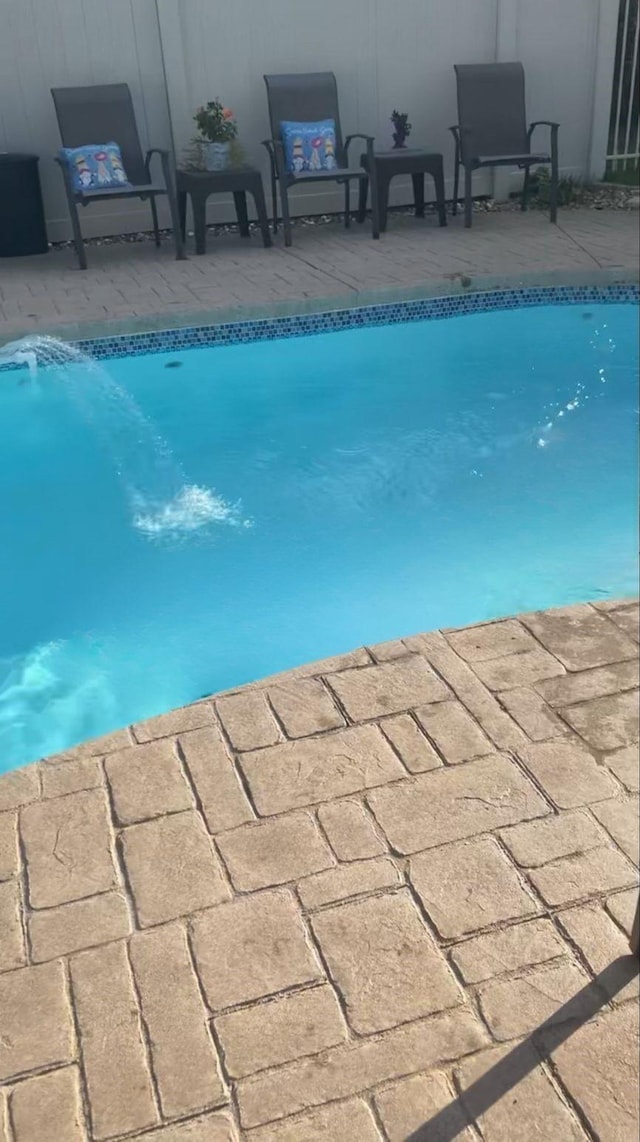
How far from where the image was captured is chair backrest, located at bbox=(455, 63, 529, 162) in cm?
675

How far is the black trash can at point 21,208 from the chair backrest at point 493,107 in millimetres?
2935

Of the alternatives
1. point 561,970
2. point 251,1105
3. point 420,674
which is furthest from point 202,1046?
point 420,674

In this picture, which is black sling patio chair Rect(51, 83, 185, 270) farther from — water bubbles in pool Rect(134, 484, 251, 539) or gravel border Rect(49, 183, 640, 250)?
water bubbles in pool Rect(134, 484, 251, 539)

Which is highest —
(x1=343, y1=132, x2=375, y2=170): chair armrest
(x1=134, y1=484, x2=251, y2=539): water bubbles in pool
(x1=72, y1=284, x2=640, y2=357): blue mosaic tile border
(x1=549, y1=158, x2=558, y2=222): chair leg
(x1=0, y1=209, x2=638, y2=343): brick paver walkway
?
(x1=343, y1=132, x2=375, y2=170): chair armrest

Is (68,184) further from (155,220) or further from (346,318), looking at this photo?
(346,318)

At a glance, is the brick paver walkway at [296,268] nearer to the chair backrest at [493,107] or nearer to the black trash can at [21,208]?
the black trash can at [21,208]

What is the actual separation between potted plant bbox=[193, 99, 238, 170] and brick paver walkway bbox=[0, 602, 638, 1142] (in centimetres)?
504

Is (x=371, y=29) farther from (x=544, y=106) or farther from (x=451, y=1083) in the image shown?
(x=451, y=1083)

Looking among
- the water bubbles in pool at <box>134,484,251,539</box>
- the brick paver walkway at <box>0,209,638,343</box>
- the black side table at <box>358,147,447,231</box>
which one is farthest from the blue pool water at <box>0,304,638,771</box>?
the black side table at <box>358,147,447,231</box>

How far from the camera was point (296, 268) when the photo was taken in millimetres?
5742

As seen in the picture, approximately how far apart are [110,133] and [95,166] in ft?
1.01

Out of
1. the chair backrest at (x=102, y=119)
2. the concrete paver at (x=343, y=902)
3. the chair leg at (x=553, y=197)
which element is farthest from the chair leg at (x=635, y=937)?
the chair leg at (x=553, y=197)

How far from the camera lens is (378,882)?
5.57ft

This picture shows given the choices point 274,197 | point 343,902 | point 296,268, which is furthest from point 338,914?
point 274,197
